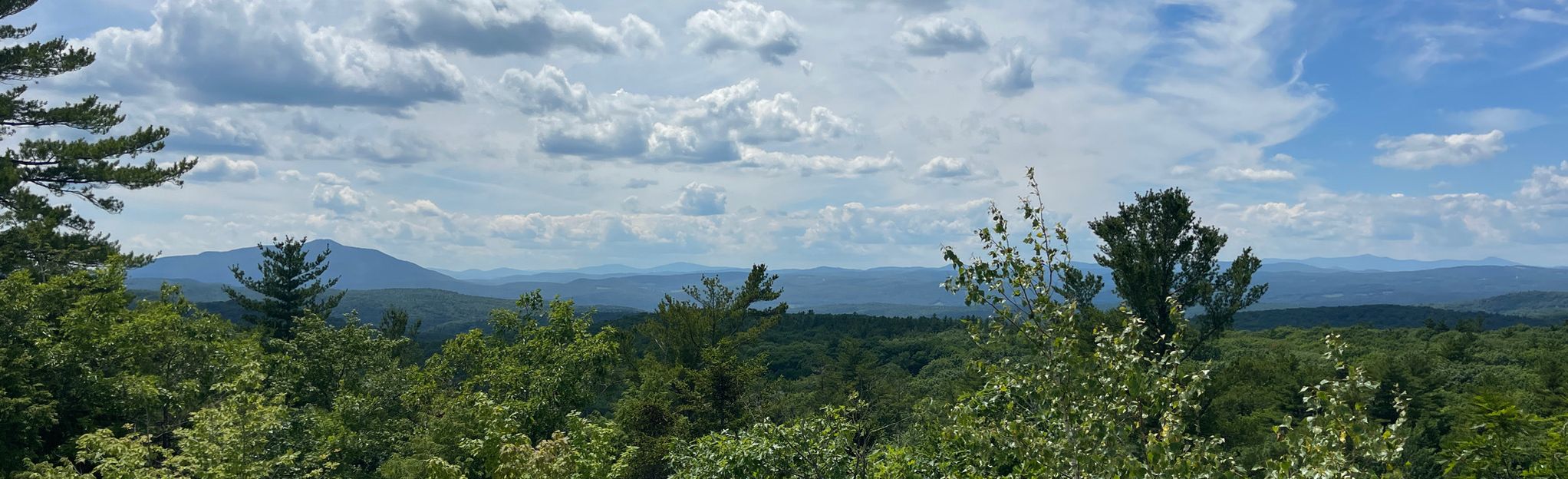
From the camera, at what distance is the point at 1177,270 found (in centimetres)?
2941

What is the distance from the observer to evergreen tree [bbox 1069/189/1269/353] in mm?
28578

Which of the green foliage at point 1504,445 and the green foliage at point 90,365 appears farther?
the green foliage at point 90,365

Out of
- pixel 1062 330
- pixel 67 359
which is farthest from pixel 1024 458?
pixel 67 359

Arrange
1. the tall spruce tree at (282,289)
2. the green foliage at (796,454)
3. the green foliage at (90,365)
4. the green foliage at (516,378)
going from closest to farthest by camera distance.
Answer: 1. the green foliage at (796,454)
2. the green foliage at (90,365)
3. the green foliage at (516,378)
4. the tall spruce tree at (282,289)

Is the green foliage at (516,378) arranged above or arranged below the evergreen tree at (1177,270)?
below

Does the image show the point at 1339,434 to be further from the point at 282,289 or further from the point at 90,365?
the point at 282,289

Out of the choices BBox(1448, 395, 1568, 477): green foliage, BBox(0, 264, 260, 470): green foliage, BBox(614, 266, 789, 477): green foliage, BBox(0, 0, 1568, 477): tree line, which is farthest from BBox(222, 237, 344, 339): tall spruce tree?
BBox(1448, 395, 1568, 477): green foliage

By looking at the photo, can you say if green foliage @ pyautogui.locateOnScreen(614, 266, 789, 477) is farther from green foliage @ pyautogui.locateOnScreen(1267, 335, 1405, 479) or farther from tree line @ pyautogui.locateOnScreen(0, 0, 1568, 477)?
green foliage @ pyautogui.locateOnScreen(1267, 335, 1405, 479)

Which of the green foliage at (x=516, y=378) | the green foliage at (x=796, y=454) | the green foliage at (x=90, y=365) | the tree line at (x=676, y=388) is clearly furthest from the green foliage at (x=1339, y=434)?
the green foliage at (x=516, y=378)

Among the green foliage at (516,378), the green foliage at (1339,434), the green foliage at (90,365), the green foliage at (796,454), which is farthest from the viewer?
the green foliage at (516,378)

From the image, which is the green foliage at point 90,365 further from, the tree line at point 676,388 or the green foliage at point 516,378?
the green foliage at point 516,378

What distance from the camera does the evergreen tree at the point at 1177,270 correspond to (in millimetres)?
28578

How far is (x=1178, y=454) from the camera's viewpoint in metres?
5.92

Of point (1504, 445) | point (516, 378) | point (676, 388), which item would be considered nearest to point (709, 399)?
point (676, 388)
